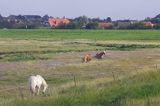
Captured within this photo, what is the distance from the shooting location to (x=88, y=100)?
483 inches

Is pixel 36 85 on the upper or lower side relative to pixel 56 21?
upper

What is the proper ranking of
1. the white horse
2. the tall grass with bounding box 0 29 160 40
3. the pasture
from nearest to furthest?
the pasture
the white horse
the tall grass with bounding box 0 29 160 40

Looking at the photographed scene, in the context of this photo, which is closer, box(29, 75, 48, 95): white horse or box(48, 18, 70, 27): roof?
box(29, 75, 48, 95): white horse

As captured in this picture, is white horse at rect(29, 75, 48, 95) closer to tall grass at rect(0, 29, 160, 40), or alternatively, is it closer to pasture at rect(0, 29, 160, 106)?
pasture at rect(0, 29, 160, 106)

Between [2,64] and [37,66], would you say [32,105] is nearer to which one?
[37,66]

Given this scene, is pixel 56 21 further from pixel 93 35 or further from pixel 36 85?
pixel 36 85

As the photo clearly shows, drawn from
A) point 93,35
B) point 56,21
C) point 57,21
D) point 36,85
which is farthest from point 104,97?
point 56,21

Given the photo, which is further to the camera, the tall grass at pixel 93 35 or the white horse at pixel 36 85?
the tall grass at pixel 93 35

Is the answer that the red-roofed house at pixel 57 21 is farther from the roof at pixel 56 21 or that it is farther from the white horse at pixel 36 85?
the white horse at pixel 36 85

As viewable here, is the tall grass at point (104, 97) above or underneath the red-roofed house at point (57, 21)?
above

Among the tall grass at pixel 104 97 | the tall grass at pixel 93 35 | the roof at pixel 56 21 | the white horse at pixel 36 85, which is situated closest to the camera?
the tall grass at pixel 104 97

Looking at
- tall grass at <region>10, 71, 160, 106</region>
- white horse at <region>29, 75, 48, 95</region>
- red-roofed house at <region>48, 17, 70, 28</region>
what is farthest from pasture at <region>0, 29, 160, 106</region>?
red-roofed house at <region>48, 17, 70, 28</region>

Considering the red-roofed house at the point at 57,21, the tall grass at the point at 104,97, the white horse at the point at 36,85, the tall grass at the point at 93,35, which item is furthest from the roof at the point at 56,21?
the tall grass at the point at 104,97

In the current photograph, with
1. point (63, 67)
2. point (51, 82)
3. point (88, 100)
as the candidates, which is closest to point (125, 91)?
point (88, 100)
